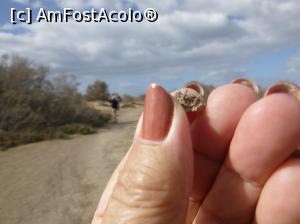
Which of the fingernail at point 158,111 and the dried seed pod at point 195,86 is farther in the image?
the dried seed pod at point 195,86

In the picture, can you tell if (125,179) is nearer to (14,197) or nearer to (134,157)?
(134,157)

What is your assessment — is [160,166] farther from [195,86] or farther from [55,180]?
[55,180]

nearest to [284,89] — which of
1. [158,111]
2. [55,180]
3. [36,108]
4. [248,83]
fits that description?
[248,83]

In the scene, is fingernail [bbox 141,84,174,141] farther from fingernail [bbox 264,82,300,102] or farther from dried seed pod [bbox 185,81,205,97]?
fingernail [bbox 264,82,300,102]

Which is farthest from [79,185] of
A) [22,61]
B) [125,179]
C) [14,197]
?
[22,61]

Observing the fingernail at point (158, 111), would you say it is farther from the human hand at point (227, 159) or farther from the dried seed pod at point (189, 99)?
the dried seed pod at point (189, 99)

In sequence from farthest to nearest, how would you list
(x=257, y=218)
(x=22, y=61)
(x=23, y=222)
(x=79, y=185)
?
(x=22, y=61) → (x=79, y=185) → (x=23, y=222) → (x=257, y=218)

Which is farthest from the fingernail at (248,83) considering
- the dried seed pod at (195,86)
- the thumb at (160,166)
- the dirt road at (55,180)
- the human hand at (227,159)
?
the dirt road at (55,180)
